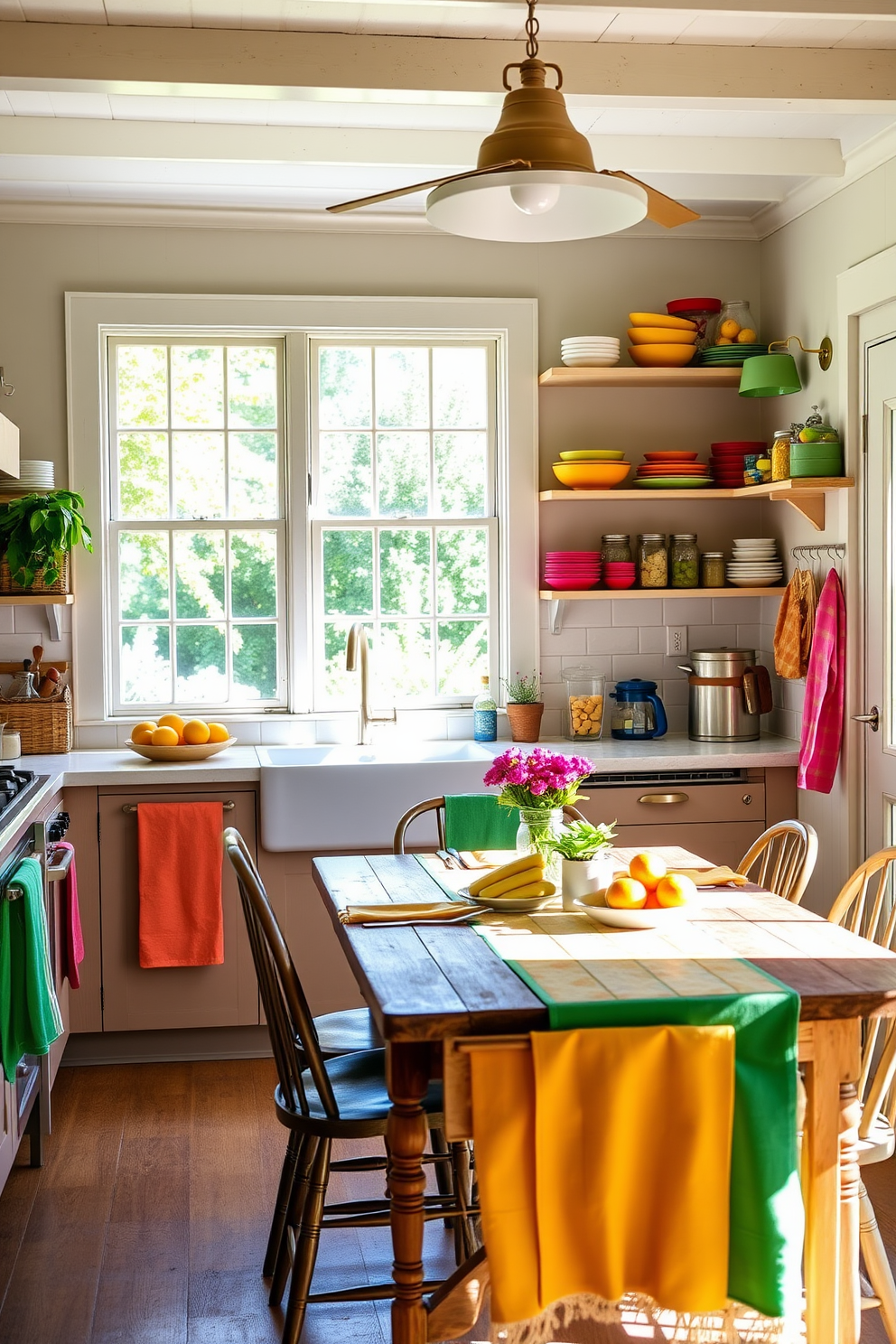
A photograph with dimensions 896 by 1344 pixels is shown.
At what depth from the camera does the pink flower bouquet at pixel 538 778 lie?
287 centimetres

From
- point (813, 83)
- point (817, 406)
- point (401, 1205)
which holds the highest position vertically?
point (813, 83)

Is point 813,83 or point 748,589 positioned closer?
point 813,83

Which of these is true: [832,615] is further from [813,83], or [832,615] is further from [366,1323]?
[366,1323]

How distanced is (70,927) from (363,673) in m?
1.36

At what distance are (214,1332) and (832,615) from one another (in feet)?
8.97

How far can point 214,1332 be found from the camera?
2.74 m

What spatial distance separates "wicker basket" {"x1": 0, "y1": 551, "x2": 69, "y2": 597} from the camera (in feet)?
14.8

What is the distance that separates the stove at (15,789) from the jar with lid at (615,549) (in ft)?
6.92

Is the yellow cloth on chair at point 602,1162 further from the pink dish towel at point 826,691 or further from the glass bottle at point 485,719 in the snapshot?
the glass bottle at point 485,719

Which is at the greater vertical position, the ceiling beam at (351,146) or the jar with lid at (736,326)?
the ceiling beam at (351,146)

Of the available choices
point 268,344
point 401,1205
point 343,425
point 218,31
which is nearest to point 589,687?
point 343,425

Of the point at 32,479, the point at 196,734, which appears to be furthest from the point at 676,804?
the point at 32,479

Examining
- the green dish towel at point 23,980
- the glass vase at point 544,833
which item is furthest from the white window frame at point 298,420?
the glass vase at point 544,833

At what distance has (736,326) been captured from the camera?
191 inches
